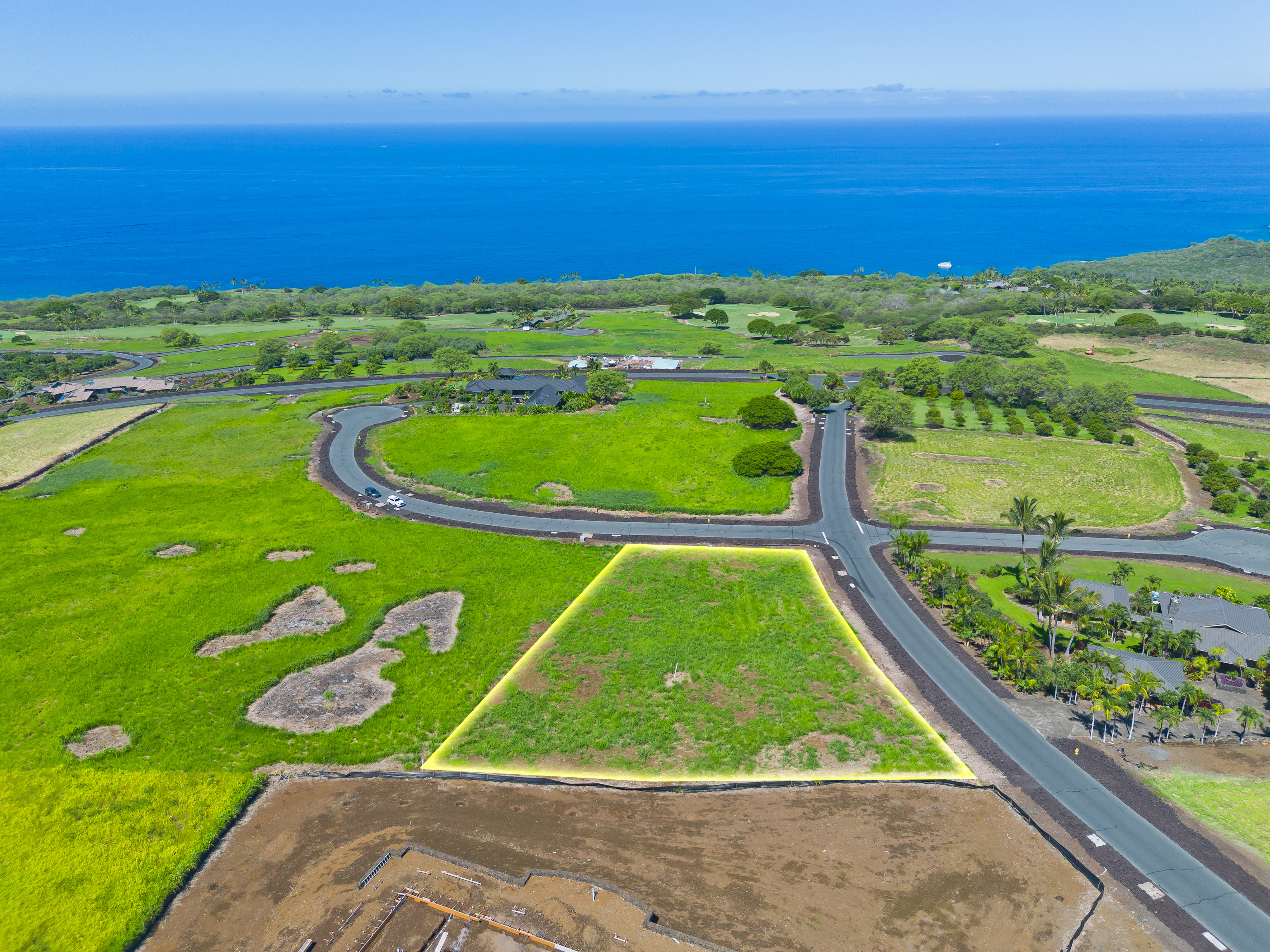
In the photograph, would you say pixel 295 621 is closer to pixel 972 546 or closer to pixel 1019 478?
pixel 972 546

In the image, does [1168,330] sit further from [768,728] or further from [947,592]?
[768,728]

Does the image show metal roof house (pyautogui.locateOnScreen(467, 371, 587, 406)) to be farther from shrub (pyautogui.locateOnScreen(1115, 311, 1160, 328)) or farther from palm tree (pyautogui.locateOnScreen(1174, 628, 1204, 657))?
shrub (pyautogui.locateOnScreen(1115, 311, 1160, 328))

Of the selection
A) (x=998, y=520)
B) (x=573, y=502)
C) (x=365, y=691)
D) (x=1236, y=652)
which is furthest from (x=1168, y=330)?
→ (x=365, y=691)

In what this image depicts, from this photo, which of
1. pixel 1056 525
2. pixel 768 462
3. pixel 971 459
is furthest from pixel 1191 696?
pixel 971 459

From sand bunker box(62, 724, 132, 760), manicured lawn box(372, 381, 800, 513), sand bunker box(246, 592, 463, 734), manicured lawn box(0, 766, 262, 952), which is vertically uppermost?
manicured lawn box(372, 381, 800, 513)

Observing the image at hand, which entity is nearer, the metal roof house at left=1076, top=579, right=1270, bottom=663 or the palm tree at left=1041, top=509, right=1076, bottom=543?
the metal roof house at left=1076, top=579, right=1270, bottom=663

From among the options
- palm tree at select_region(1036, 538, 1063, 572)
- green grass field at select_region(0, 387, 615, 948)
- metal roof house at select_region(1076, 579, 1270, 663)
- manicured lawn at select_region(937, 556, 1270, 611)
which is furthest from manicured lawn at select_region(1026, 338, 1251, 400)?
green grass field at select_region(0, 387, 615, 948)
